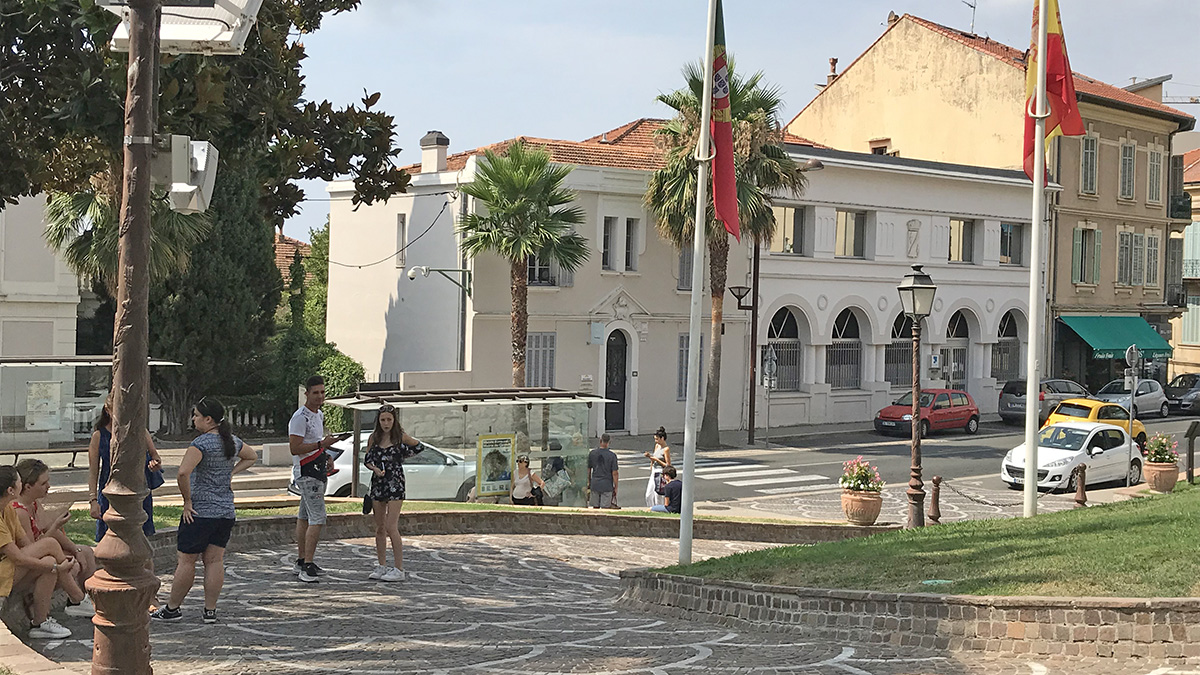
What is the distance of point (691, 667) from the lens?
27.3 feet

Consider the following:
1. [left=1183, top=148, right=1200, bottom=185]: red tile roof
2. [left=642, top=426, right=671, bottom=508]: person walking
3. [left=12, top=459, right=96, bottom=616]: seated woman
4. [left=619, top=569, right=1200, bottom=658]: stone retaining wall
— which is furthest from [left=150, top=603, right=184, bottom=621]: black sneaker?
[left=1183, top=148, right=1200, bottom=185]: red tile roof

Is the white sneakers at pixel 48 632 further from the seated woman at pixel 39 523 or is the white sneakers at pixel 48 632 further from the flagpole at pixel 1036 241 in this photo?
the flagpole at pixel 1036 241

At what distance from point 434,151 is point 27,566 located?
28398 millimetres

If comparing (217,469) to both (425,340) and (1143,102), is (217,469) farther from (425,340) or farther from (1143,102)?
(1143,102)

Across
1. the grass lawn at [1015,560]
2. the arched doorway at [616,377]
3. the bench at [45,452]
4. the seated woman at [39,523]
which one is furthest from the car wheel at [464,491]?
the arched doorway at [616,377]

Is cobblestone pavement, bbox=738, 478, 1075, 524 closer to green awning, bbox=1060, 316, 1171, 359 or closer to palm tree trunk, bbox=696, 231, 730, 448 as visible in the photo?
palm tree trunk, bbox=696, 231, 730, 448

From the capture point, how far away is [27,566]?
8.38m

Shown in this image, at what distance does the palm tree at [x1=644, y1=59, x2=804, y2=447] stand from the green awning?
61.7ft

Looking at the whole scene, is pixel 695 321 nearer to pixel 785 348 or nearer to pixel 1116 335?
pixel 785 348

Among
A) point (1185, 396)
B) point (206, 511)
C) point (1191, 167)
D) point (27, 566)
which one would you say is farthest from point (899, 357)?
point (27, 566)

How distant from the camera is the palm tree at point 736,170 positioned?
33500 millimetres

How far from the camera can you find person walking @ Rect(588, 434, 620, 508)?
2198 cm

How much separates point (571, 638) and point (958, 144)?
138 ft

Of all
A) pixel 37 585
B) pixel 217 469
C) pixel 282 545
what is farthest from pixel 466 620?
pixel 282 545
